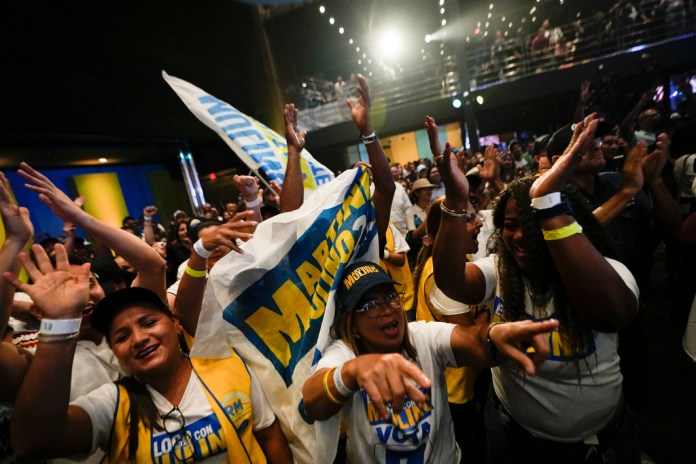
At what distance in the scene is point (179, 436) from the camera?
147cm

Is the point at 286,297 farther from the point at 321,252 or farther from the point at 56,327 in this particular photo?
the point at 56,327

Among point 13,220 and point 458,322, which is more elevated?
point 13,220

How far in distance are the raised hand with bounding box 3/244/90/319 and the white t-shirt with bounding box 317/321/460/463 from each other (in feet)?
3.14

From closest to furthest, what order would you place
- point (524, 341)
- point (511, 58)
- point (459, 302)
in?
point (524, 341), point (459, 302), point (511, 58)

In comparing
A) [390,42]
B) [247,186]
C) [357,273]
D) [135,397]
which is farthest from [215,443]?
[390,42]

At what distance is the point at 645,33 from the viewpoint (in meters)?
12.6

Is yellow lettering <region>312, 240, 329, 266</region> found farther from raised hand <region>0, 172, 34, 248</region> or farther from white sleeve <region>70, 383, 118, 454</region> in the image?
raised hand <region>0, 172, 34, 248</region>

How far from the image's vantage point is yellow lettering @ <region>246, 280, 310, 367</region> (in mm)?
1777

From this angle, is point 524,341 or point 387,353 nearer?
point 524,341

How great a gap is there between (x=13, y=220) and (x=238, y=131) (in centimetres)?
167

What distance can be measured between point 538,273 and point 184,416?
1.67 metres

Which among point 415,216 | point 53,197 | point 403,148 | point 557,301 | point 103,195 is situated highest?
point 103,195

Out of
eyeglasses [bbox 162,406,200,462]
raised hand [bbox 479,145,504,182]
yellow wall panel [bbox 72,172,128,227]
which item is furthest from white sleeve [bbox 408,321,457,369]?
yellow wall panel [bbox 72,172,128,227]

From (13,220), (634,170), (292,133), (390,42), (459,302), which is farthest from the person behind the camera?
(390,42)
